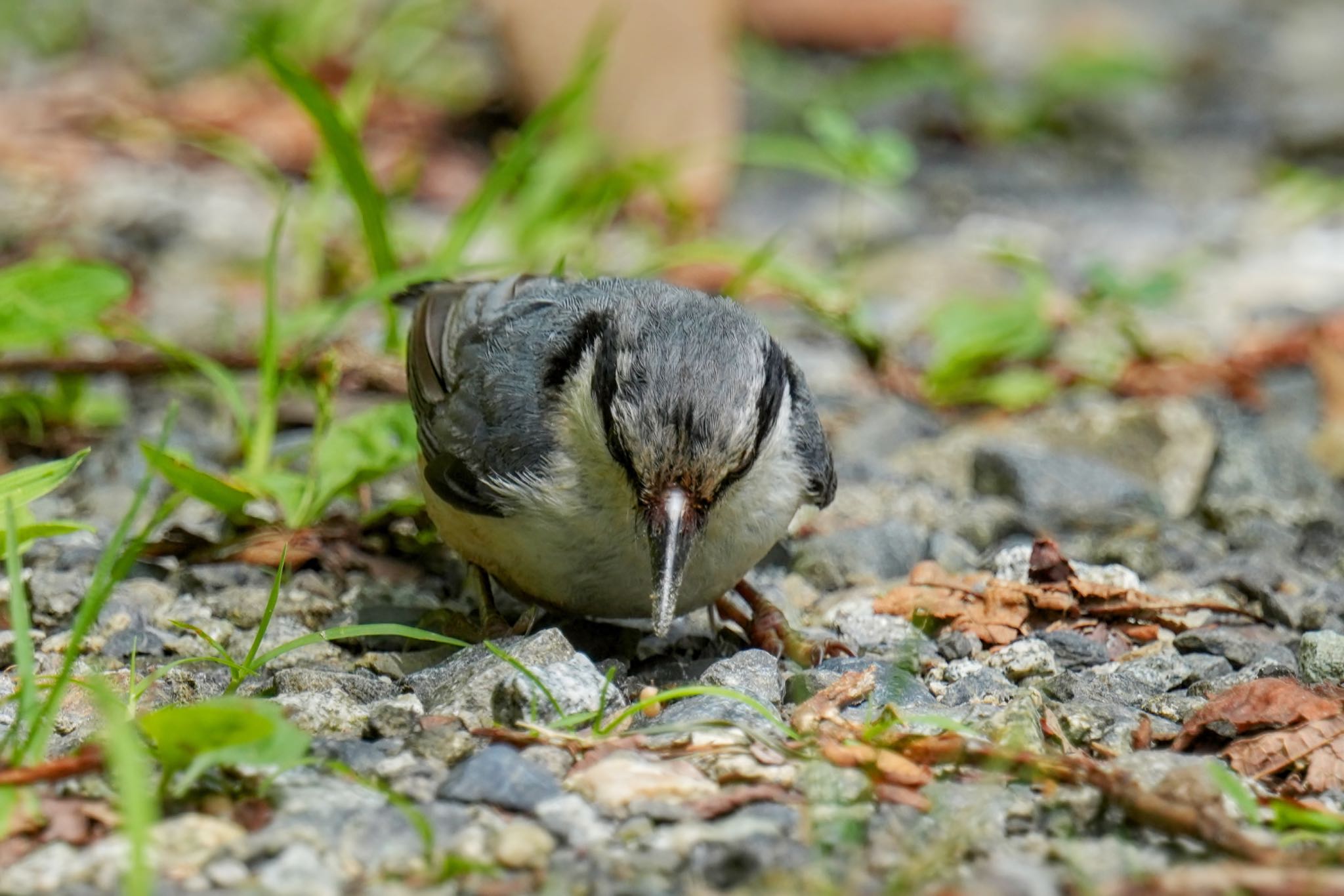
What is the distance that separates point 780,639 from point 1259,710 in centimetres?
116

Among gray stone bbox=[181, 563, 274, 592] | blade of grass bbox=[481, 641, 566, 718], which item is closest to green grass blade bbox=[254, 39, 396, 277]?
gray stone bbox=[181, 563, 274, 592]

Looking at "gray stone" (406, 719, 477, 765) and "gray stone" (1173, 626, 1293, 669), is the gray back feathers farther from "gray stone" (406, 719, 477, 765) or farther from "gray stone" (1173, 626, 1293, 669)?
"gray stone" (1173, 626, 1293, 669)

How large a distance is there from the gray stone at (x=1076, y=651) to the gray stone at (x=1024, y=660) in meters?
0.02

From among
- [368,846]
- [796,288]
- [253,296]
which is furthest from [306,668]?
[253,296]

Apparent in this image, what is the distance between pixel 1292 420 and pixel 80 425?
4.20 meters

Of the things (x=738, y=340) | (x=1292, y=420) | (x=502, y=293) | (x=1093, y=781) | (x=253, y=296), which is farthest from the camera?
(x=253, y=296)

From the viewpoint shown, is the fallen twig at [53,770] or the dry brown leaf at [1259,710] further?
the dry brown leaf at [1259,710]

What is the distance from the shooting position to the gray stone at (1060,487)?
5.12 metres

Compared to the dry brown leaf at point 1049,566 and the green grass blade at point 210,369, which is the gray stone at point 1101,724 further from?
the green grass blade at point 210,369

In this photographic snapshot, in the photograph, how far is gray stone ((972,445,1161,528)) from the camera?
16.8 feet

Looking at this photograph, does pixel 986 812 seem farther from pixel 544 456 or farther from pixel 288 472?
pixel 288 472

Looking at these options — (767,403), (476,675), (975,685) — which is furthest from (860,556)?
(476,675)

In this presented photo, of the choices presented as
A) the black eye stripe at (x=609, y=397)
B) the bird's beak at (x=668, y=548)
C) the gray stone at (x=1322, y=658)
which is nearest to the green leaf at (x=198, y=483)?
the black eye stripe at (x=609, y=397)

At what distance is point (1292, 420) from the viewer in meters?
5.91
